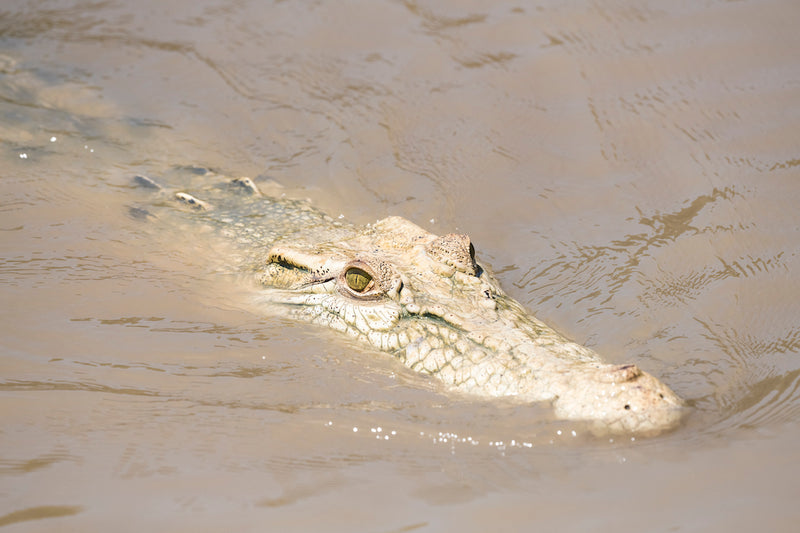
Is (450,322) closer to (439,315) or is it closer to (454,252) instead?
(439,315)

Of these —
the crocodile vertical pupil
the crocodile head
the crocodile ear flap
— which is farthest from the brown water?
the crocodile ear flap

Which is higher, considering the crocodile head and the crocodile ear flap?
the crocodile ear flap

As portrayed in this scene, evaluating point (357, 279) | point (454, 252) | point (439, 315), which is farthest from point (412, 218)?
point (439, 315)

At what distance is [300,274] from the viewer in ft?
15.5

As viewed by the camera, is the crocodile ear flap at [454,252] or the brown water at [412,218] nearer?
the brown water at [412,218]

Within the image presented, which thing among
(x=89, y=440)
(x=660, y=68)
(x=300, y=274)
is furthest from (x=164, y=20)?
(x=89, y=440)

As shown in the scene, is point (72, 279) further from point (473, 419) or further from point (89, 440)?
point (473, 419)

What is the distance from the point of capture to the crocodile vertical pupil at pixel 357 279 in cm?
434

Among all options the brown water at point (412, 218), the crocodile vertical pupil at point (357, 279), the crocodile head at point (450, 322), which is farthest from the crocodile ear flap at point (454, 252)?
the brown water at point (412, 218)

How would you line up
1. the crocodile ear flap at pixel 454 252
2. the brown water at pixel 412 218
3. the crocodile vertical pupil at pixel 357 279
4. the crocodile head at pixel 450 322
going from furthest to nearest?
the crocodile ear flap at pixel 454 252 < the crocodile vertical pupil at pixel 357 279 < the crocodile head at pixel 450 322 < the brown water at pixel 412 218

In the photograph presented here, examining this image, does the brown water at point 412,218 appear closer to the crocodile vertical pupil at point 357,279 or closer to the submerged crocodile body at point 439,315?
the submerged crocodile body at point 439,315

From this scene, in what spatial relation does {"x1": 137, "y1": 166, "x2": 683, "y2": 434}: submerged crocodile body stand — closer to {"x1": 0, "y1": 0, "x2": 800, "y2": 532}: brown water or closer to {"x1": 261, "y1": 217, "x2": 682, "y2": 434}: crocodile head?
{"x1": 261, "y1": 217, "x2": 682, "y2": 434}: crocodile head

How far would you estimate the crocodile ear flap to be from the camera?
14.7ft

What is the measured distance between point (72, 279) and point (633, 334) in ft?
11.9
